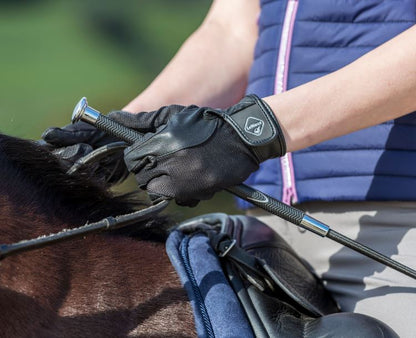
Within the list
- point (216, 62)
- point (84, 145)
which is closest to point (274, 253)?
point (84, 145)

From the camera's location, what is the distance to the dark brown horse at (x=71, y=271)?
46.0 inches

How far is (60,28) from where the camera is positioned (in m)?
6.71

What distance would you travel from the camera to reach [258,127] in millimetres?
1294

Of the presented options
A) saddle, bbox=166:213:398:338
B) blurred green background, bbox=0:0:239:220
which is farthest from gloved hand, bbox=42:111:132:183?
blurred green background, bbox=0:0:239:220

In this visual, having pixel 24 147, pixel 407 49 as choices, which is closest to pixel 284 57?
pixel 407 49

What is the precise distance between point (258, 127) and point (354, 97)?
0.63ft

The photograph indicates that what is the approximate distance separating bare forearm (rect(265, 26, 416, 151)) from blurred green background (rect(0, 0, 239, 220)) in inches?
155

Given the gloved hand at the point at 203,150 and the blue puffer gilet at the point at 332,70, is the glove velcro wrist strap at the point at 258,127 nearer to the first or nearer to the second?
the gloved hand at the point at 203,150

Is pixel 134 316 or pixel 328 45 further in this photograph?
pixel 328 45

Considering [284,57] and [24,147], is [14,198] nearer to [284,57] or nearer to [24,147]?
[24,147]

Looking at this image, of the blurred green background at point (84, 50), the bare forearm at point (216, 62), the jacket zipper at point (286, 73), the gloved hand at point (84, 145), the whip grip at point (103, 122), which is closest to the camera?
the whip grip at point (103, 122)

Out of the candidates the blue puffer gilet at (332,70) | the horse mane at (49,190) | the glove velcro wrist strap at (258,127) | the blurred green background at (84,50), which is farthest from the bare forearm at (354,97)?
the blurred green background at (84,50)

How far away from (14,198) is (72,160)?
0.18 meters

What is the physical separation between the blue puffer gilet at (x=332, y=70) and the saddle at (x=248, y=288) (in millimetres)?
190
